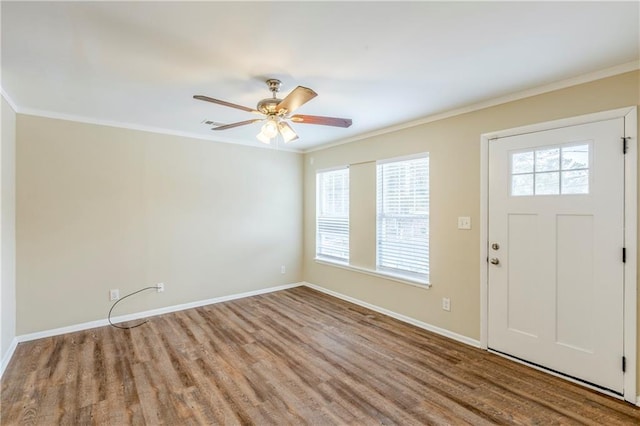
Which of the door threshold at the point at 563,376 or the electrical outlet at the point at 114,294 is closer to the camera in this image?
the door threshold at the point at 563,376

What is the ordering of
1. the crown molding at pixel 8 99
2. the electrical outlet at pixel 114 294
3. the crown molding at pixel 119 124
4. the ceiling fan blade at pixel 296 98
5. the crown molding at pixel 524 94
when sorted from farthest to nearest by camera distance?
the electrical outlet at pixel 114 294
the crown molding at pixel 119 124
the crown molding at pixel 8 99
the crown molding at pixel 524 94
the ceiling fan blade at pixel 296 98

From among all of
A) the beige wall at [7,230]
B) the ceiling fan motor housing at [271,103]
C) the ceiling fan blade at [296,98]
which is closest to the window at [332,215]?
the ceiling fan motor housing at [271,103]

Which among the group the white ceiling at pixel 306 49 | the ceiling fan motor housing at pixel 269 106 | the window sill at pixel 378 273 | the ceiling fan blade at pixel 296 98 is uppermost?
the white ceiling at pixel 306 49

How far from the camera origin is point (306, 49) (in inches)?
79.9

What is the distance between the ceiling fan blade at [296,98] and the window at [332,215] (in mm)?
2504

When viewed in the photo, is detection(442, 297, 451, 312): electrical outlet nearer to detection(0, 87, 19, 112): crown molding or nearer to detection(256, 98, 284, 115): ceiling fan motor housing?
detection(256, 98, 284, 115): ceiling fan motor housing

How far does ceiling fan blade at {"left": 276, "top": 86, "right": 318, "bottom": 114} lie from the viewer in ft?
6.68

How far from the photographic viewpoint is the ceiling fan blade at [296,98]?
2.04m

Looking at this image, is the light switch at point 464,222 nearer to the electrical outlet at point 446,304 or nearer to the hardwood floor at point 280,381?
the electrical outlet at point 446,304

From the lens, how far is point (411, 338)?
3.31m

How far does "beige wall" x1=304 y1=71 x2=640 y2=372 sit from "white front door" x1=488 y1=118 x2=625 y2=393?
0.17 meters

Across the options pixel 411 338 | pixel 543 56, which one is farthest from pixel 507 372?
pixel 543 56

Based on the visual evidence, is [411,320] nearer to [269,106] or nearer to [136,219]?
[269,106]

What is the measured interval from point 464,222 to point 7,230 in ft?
15.2
